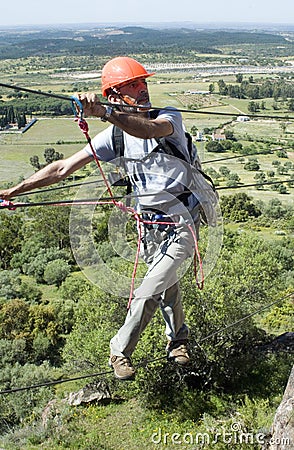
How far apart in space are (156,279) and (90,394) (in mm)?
13908

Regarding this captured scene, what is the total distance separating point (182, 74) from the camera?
128 metres

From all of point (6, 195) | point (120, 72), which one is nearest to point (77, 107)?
point (120, 72)

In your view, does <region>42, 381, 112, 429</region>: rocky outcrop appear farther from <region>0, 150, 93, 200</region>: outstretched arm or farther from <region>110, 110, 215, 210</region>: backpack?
<region>110, 110, 215, 210</region>: backpack

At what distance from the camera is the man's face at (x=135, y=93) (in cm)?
354

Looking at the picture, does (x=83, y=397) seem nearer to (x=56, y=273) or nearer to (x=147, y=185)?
(x=56, y=273)

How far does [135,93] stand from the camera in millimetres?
3580

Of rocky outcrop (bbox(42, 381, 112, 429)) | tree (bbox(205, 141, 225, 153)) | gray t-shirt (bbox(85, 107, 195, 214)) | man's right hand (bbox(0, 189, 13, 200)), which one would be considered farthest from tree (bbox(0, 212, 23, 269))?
gray t-shirt (bbox(85, 107, 195, 214))

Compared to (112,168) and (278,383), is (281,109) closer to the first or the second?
(278,383)

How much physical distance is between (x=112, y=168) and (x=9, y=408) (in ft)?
48.2

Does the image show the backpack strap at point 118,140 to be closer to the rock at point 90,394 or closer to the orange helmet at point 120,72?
the orange helmet at point 120,72

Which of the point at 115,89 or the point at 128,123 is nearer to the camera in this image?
the point at 128,123

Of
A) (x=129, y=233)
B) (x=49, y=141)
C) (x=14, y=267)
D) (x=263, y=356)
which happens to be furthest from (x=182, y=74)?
(x=129, y=233)

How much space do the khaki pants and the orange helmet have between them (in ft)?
3.78

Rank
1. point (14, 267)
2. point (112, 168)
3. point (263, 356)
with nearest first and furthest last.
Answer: point (112, 168) < point (263, 356) < point (14, 267)
